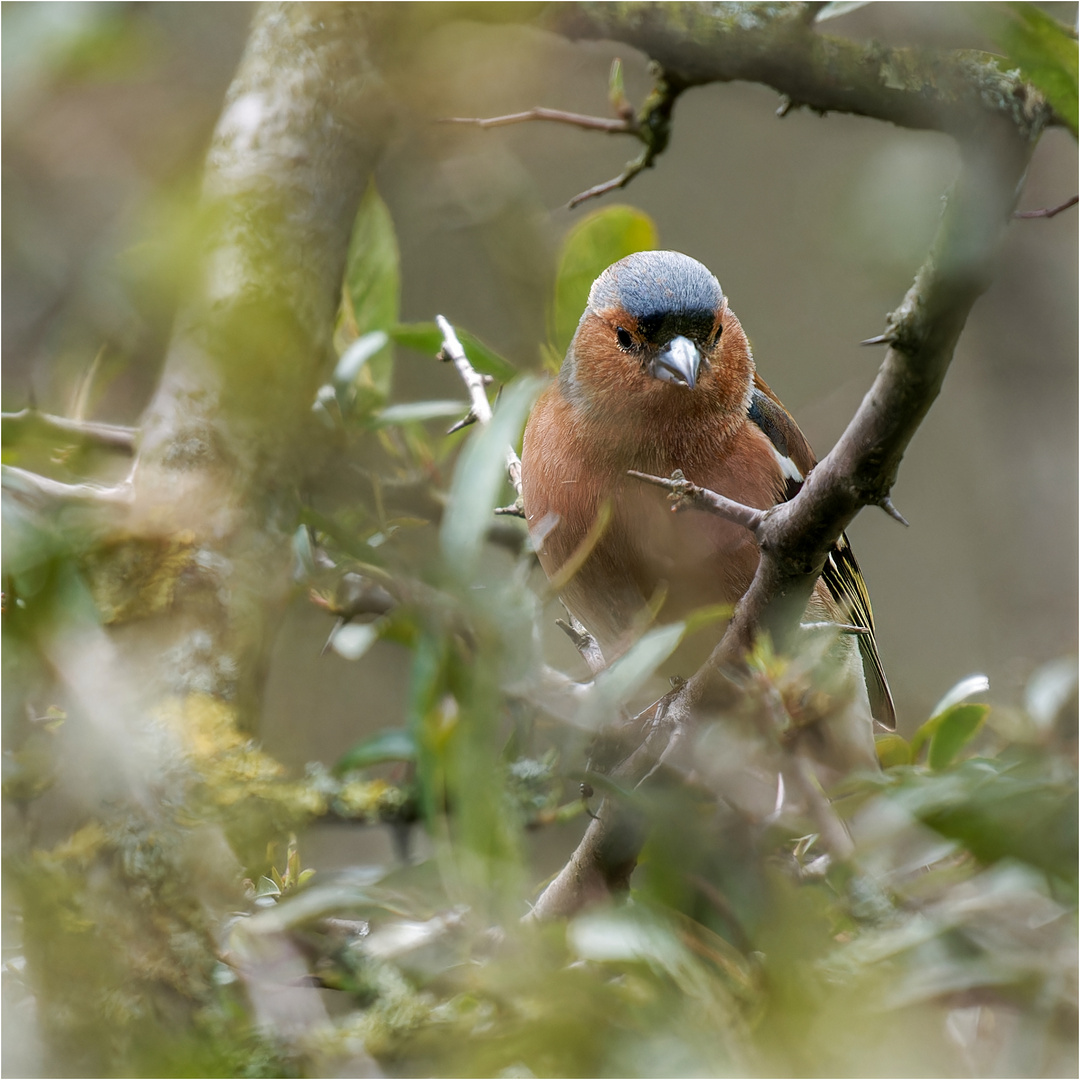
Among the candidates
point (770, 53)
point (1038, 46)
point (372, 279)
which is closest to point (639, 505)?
point (372, 279)

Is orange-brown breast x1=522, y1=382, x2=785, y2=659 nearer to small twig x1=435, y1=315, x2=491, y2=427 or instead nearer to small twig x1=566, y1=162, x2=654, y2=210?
small twig x1=435, y1=315, x2=491, y2=427

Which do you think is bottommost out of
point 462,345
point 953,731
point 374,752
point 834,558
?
point 834,558

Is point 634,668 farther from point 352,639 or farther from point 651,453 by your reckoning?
point 651,453

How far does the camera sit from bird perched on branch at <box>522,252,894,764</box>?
8.17 feet

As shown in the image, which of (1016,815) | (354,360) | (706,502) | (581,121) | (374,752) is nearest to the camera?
(1016,815)

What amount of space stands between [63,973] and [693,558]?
1.67 metres

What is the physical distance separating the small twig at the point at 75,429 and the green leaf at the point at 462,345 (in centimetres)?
63

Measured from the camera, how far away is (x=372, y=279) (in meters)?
2.59

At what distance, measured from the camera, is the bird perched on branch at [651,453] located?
→ 2490 millimetres

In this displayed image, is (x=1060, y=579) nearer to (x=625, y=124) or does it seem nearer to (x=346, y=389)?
(x=625, y=124)

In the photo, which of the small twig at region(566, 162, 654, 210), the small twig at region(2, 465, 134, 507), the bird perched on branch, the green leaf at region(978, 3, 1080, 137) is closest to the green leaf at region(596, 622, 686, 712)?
the green leaf at region(978, 3, 1080, 137)

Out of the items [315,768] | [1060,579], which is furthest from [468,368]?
[1060,579]

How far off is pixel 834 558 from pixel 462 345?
1172 millimetres

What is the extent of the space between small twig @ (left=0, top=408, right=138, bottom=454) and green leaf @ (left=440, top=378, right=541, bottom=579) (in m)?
0.87
